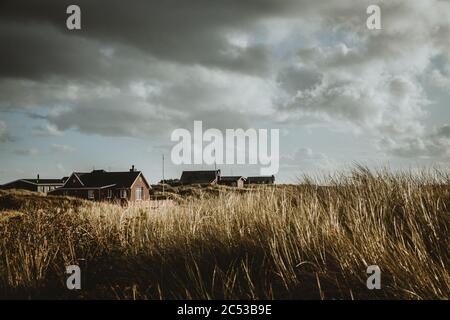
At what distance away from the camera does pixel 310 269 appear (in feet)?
15.6

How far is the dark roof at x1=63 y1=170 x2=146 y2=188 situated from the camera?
52.8m

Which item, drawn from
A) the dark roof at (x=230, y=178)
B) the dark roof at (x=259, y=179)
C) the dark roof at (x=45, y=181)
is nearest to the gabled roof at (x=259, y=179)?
the dark roof at (x=259, y=179)

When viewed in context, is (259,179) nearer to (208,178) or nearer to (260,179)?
(260,179)

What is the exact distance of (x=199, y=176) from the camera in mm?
79375

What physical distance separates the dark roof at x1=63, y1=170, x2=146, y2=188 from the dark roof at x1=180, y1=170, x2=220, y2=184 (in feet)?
81.6

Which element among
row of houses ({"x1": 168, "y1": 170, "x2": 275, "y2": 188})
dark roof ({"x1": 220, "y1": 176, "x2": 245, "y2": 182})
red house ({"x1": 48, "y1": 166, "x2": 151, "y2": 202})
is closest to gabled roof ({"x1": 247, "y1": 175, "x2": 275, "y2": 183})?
row of houses ({"x1": 168, "y1": 170, "x2": 275, "y2": 188})

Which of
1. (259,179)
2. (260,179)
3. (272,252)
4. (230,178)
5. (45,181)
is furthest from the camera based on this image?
(259,179)

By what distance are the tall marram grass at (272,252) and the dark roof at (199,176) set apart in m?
69.5

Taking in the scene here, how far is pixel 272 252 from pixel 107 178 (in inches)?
2036

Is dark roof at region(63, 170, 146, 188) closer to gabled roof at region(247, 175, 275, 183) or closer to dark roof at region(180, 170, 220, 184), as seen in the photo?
dark roof at region(180, 170, 220, 184)

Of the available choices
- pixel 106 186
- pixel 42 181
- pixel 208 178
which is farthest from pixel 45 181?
pixel 106 186
